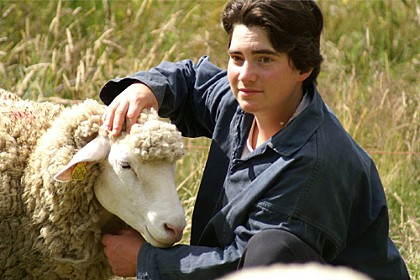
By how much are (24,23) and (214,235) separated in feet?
10.3

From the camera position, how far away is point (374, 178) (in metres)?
3.20

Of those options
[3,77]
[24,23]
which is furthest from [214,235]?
[24,23]

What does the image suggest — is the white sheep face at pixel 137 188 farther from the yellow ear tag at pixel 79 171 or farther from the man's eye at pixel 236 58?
the man's eye at pixel 236 58

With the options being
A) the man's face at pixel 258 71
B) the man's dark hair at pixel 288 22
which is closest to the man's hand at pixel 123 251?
the man's face at pixel 258 71

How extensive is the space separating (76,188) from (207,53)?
9.31 feet

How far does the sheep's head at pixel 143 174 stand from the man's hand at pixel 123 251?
0.34 feet

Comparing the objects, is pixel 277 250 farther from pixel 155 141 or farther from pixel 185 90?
pixel 185 90

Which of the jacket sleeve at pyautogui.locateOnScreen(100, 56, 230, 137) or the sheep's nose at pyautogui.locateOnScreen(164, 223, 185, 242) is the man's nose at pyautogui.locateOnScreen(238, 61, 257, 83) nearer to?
the jacket sleeve at pyautogui.locateOnScreen(100, 56, 230, 137)

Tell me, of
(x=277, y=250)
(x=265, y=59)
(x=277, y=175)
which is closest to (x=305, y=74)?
(x=265, y=59)

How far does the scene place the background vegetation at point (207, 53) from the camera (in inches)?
193

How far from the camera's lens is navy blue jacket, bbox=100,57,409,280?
2953 millimetres

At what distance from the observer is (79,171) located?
3.05 m

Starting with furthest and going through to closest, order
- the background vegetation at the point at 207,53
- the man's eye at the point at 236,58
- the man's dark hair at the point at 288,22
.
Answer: the background vegetation at the point at 207,53, the man's eye at the point at 236,58, the man's dark hair at the point at 288,22

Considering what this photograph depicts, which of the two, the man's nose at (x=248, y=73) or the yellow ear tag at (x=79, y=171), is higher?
the man's nose at (x=248, y=73)
